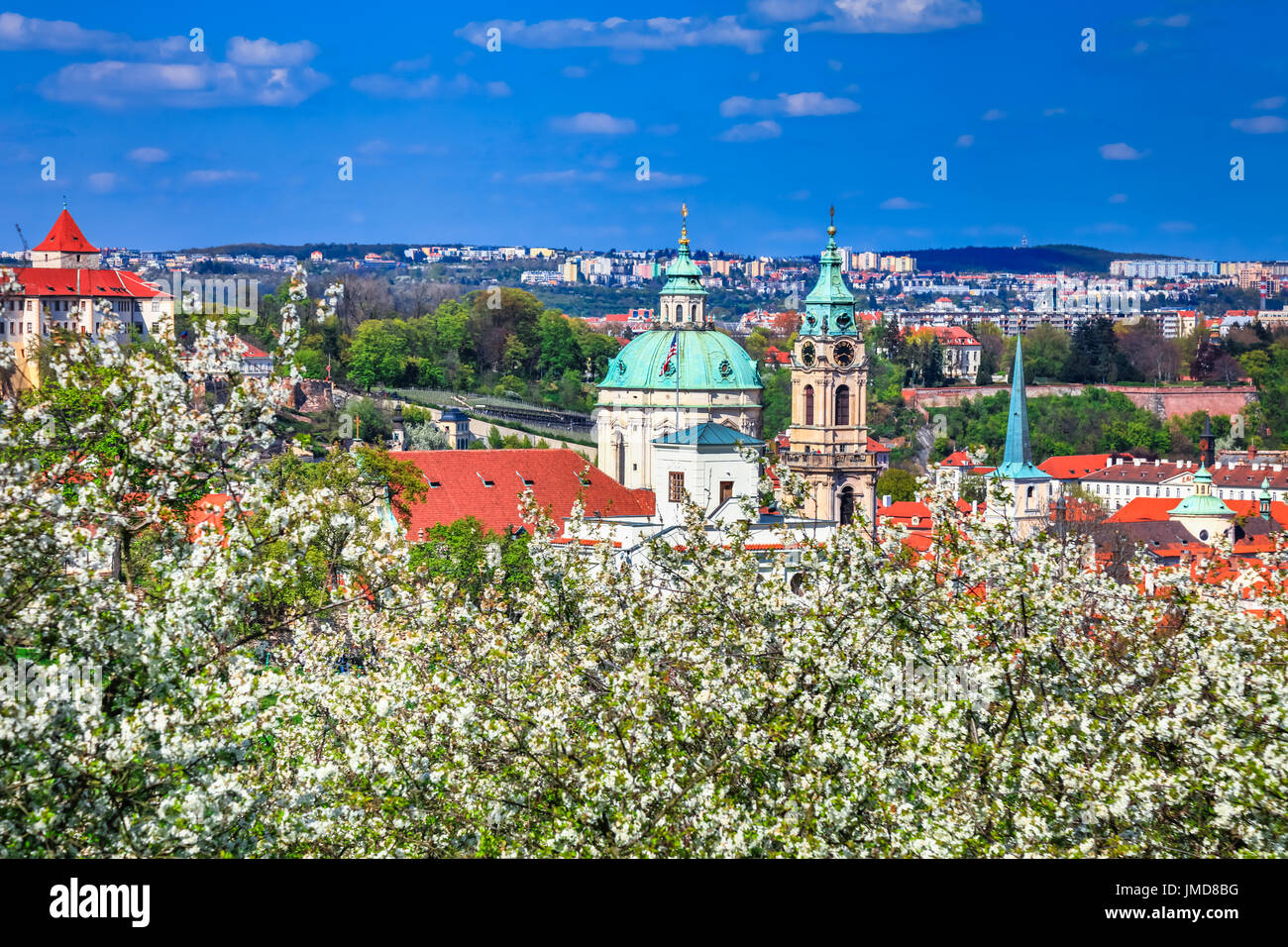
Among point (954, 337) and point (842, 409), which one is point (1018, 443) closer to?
point (842, 409)

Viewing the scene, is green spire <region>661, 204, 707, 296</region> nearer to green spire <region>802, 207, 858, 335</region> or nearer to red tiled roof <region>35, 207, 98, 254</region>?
green spire <region>802, 207, 858, 335</region>

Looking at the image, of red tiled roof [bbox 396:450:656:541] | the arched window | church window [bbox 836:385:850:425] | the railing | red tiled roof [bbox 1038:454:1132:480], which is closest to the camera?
red tiled roof [bbox 396:450:656:541]

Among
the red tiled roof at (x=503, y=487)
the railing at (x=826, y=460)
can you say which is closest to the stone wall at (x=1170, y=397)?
the railing at (x=826, y=460)

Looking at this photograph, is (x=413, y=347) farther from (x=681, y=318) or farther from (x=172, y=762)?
(x=172, y=762)

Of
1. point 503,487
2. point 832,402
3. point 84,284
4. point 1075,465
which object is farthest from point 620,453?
point 1075,465

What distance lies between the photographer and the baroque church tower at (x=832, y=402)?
55625 mm

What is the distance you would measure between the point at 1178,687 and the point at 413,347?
8672 cm

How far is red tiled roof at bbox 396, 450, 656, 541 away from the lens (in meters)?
46.2

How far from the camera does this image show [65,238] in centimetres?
8544

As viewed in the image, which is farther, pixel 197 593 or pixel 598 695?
pixel 598 695

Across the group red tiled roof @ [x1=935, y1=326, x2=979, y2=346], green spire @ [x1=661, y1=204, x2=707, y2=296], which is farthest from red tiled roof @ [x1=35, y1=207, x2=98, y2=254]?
red tiled roof @ [x1=935, y1=326, x2=979, y2=346]

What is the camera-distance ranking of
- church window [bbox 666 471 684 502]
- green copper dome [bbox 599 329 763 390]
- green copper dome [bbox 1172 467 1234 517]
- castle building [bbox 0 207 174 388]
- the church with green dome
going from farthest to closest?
1. castle building [bbox 0 207 174 388]
2. green copper dome [bbox 1172 467 1234 517]
3. green copper dome [bbox 599 329 763 390]
4. the church with green dome
5. church window [bbox 666 471 684 502]
